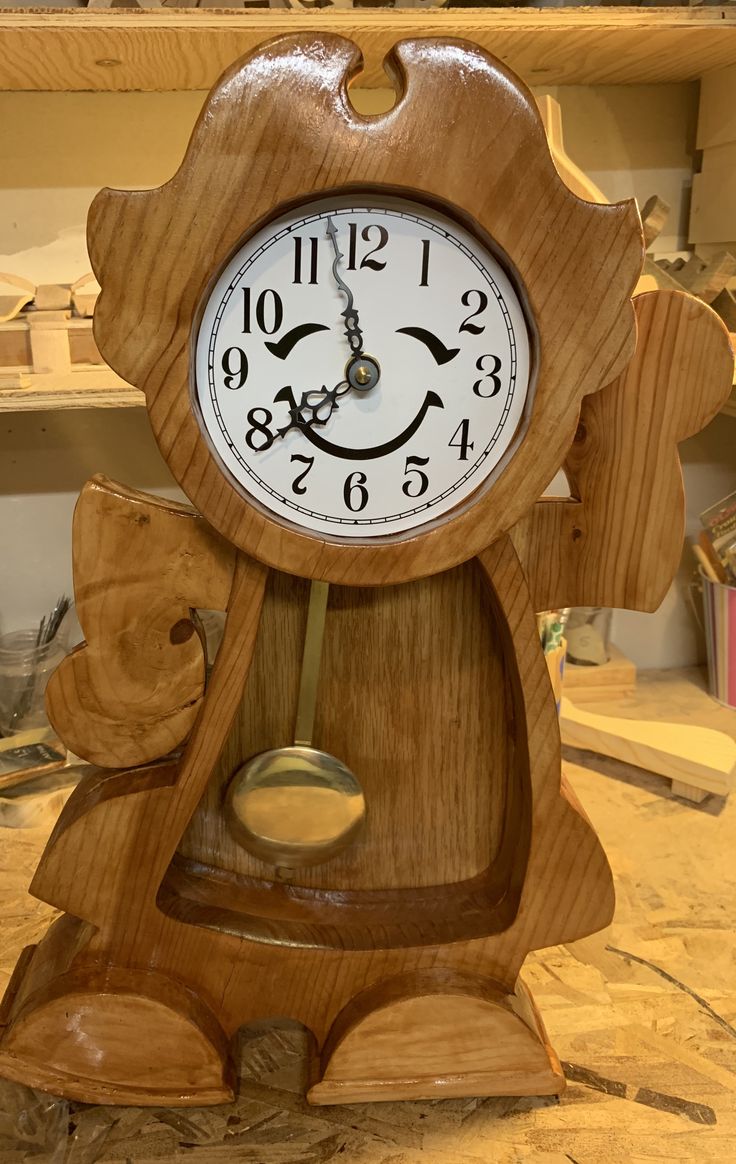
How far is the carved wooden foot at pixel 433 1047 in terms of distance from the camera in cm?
74

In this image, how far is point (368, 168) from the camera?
578 millimetres

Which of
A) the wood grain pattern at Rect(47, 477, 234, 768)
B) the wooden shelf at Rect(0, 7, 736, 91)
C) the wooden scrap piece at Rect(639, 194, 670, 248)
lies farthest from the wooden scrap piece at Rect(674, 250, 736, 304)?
the wood grain pattern at Rect(47, 477, 234, 768)

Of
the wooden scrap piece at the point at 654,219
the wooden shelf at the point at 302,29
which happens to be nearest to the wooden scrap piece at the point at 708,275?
the wooden scrap piece at the point at 654,219

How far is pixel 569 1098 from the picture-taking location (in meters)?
0.76

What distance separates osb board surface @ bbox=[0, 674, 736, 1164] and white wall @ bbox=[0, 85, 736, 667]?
0.50 metres

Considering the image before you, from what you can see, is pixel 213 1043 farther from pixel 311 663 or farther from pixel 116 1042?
pixel 311 663

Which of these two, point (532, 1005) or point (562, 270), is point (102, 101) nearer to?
point (562, 270)

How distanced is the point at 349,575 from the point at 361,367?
134mm

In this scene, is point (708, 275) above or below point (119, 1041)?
above

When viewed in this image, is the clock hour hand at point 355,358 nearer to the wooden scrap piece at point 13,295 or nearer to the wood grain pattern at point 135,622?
the wood grain pattern at point 135,622

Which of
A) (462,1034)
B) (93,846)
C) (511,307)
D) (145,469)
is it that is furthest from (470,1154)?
(145,469)

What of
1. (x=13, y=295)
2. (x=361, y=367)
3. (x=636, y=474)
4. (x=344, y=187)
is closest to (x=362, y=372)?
(x=361, y=367)

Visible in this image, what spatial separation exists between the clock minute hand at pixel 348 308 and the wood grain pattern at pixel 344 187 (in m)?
0.03

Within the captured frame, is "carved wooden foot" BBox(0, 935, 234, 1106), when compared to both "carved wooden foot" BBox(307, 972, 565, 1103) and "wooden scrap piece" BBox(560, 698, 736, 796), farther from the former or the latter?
"wooden scrap piece" BBox(560, 698, 736, 796)
